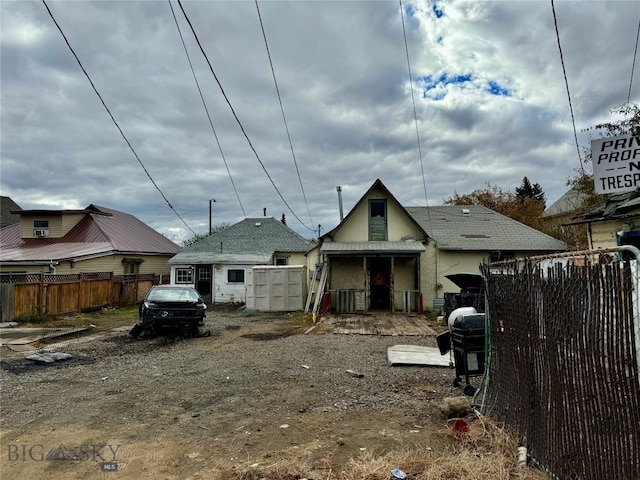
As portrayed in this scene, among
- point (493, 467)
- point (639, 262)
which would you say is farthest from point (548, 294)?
point (493, 467)

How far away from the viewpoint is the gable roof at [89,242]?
21531 millimetres

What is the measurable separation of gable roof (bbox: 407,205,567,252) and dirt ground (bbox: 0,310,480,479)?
1016 centimetres

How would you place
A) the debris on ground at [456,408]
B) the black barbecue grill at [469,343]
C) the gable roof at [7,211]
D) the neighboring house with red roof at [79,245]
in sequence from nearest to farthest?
the debris on ground at [456,408] < the black barbecue grill at [469,343] < the neighboring house with red roof at [79,245] < the gable roof at [7,211]

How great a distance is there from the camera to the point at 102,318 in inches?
668

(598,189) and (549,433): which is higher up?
(598,189)

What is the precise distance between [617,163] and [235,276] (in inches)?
791

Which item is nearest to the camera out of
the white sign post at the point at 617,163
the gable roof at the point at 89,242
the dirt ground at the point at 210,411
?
the dirt ground at the point at 210,411

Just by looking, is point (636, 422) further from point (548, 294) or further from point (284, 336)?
point (284, 336)

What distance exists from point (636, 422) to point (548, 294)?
3.82 ft

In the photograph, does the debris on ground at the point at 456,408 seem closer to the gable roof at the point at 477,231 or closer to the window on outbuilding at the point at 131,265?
the gable roof at the point at 477,231

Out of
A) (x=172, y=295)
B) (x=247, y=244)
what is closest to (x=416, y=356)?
(x=172, y=295)

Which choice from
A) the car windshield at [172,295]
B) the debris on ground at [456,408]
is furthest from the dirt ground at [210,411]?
the car windshield at [172,295]

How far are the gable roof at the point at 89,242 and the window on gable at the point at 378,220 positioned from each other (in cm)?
1413

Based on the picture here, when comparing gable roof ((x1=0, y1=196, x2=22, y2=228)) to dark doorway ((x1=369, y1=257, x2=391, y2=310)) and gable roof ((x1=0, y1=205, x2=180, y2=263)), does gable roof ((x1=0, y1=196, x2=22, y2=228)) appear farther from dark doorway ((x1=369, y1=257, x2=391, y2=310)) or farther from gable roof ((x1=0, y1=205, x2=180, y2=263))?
dark doorway ((x1=369, y1=257, x2=391, y2=310))
